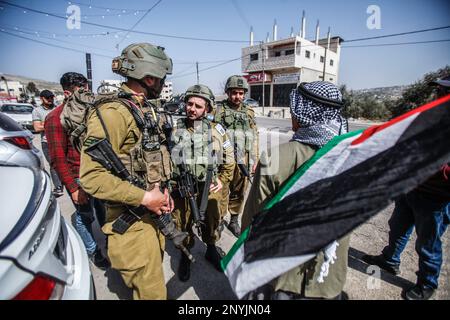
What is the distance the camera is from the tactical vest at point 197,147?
2232 mm

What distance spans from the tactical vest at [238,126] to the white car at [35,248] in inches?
93.7

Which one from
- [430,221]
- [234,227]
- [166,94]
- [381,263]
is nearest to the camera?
[430,221]

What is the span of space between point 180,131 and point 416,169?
1.95 meters

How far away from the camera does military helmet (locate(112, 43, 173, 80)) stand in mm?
1579

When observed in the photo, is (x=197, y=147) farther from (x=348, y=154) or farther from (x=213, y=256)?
(x=348, y=154)

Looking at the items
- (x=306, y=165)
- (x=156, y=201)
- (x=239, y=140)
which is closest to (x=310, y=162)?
(x=306, y=165)

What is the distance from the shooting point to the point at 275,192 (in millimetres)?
1229

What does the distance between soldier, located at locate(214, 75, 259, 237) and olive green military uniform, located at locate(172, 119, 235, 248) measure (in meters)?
0.74

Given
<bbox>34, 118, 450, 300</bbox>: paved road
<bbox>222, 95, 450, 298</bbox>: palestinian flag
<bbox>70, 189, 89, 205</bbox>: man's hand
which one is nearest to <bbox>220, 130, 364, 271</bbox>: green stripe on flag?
<bbox>222, 95, 450, 298</bbox>: palestinian flag

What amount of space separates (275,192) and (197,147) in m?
1.22

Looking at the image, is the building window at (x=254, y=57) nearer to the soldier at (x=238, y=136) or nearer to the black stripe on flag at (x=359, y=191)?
the soldier at (x=238, y=136)

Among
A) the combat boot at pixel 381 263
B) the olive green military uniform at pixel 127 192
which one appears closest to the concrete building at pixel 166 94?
the olive green military uniform at pixel 127 192

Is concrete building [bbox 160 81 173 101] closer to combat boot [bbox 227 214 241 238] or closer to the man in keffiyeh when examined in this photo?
the man in keffiyeh
